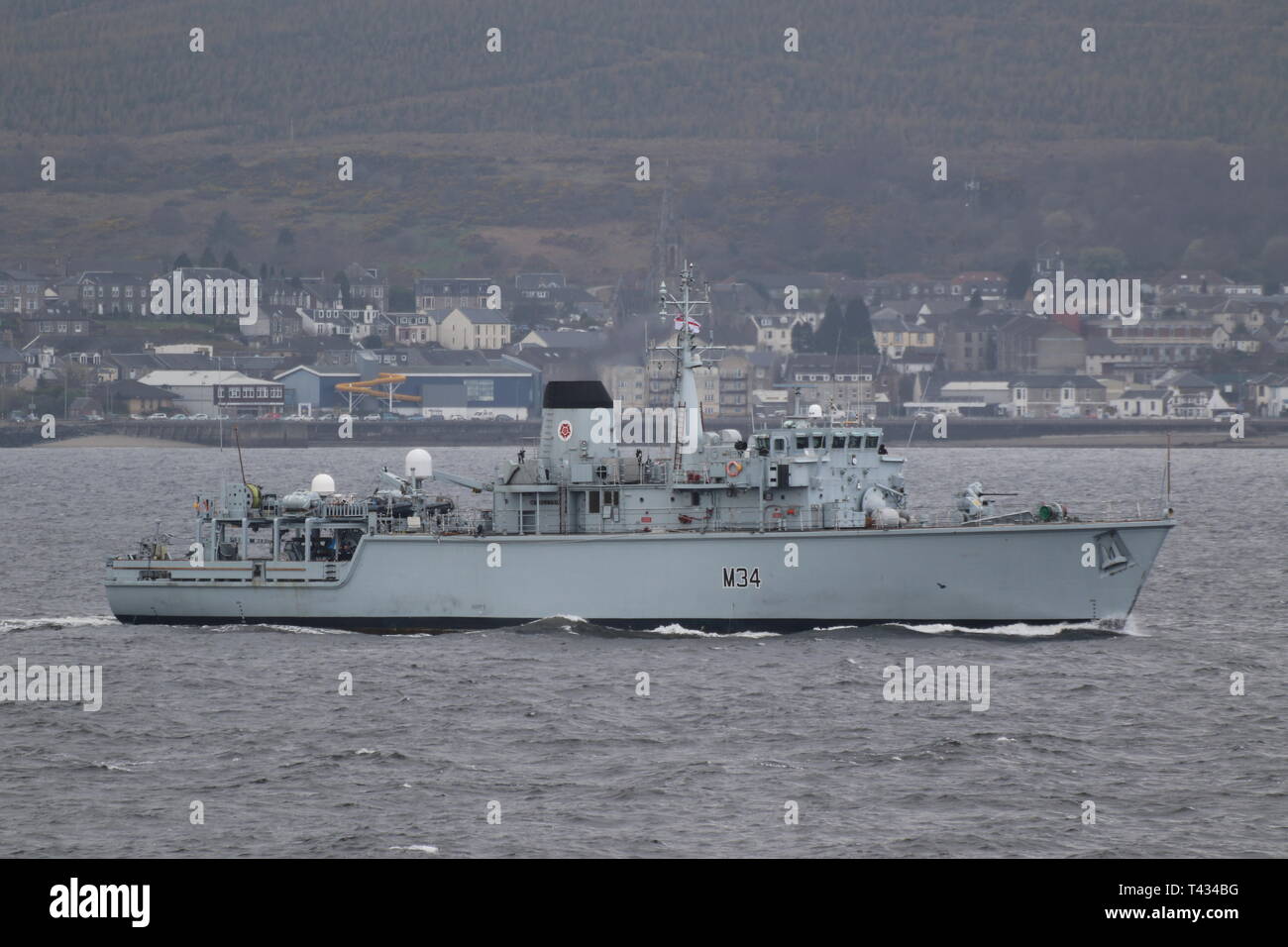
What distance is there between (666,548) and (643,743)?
9902 mm

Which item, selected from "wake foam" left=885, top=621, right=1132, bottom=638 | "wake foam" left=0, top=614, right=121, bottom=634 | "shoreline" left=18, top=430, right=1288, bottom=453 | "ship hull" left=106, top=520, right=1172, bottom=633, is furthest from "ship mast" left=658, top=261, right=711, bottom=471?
"shoreline" left=18, top=430, right=1288, bottom=453

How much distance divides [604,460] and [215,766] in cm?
1572

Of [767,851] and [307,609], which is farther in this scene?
[307,609]

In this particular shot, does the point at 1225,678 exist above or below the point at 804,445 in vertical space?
below

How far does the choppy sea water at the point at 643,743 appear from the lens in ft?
87.9

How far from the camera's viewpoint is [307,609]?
45.3 meters

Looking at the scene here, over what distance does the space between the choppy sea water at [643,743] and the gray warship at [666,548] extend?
693mm

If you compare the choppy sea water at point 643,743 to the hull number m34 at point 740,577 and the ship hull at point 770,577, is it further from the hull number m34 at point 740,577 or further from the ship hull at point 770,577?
the hull number m34 at point 740,577

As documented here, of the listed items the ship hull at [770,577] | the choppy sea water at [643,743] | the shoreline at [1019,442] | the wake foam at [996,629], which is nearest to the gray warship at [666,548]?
the ship hull at [770,577]

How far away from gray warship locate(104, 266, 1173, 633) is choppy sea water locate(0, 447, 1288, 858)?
0.69 metres
